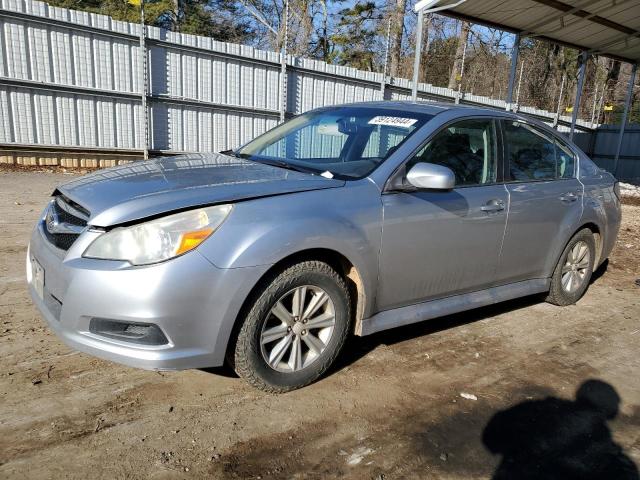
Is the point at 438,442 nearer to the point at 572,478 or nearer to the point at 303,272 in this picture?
the point at 572,478

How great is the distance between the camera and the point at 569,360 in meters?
3.77

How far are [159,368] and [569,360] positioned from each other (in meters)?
2.86

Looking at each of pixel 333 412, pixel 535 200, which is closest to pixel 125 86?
pixel 535 200

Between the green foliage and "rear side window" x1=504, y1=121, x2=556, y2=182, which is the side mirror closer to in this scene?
"rear side window" x1=504, y1=121, x2=556, y2=182

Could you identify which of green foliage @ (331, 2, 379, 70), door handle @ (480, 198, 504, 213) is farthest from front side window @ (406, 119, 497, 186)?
green foliage @ (331, 2, 379, 70)

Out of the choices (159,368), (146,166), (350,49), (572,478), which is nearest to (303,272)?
(159,368)

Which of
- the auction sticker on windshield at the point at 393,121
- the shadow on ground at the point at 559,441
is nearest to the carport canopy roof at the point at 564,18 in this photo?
the auction sticker on windshield at the point at 393,121

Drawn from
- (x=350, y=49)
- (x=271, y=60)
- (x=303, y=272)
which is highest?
(x=350, y=49)

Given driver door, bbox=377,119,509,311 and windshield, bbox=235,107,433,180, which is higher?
windshield, bbox=235,107,433,180

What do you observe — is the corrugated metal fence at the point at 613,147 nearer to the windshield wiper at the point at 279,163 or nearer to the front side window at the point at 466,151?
the front side window at the point at 466,151

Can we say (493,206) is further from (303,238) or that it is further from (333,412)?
(333,412)

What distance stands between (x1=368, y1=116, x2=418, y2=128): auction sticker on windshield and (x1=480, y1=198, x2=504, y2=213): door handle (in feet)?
2.54

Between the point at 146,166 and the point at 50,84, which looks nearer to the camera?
the point at 146,166

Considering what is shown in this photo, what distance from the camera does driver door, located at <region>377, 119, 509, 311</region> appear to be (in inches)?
127
